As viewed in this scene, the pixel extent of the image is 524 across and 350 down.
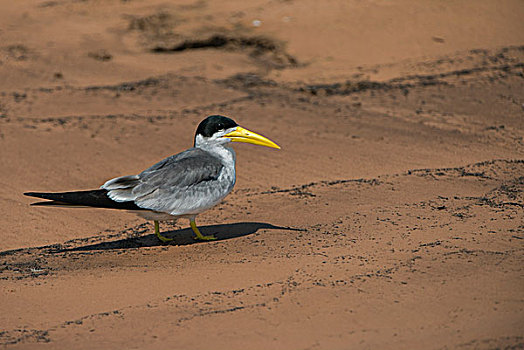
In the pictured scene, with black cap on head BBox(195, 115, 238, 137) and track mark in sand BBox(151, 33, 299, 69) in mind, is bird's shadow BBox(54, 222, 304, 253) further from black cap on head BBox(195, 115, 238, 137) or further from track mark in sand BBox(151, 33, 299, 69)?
track mark in sand BBox(151, 33, 299, 69)

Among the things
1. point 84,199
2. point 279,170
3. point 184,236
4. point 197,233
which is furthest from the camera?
point 279,170

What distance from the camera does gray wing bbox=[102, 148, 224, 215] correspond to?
582 cm

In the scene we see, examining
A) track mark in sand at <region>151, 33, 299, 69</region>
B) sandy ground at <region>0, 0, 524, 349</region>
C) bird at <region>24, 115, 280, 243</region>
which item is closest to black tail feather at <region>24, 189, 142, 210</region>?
bird at <region>24, 115, 280, 243</region>

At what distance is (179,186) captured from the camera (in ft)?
19.4

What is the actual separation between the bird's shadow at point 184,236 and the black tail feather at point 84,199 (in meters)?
0.59

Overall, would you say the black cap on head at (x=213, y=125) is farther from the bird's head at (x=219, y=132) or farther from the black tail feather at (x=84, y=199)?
the black tail feather at (x=84, y=199)

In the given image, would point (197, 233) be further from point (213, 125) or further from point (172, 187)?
point (213, 125)

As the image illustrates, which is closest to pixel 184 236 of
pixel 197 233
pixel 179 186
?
pixel 197 233

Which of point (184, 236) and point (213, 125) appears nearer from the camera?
point (213, 125)

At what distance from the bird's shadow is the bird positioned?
0.09 meters

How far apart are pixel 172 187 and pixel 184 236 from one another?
72 cm

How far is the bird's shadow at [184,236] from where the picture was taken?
20.3 ft

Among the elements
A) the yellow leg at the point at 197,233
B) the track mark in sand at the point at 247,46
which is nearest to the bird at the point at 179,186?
the yellow leg at the point at 197,233

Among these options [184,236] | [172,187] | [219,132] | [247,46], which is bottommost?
[184,236]
